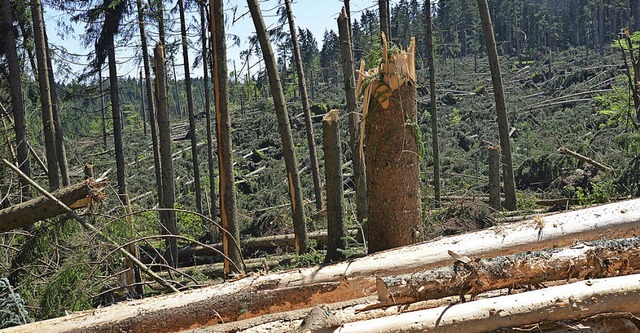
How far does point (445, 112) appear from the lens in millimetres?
31047

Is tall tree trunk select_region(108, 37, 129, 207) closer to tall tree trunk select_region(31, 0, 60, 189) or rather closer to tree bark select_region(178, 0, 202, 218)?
tree bark select_region(178, 0, 202, 218)

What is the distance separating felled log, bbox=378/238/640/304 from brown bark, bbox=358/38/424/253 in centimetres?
124

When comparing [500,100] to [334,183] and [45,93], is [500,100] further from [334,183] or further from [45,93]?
[45,93]

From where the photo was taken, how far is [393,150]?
4562mm

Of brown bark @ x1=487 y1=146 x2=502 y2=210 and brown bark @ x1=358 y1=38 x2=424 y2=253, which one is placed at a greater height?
brown bark @ x1=358 y1=38 x2=424 y2=253

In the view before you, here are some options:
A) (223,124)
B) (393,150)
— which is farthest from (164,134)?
(393,150)

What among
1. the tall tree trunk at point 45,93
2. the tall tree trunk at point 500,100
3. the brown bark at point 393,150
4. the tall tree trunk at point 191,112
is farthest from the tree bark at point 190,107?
the brown bark at point 393,150

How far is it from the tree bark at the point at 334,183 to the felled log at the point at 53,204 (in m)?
2.55

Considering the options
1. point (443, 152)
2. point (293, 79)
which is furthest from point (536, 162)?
point (293, 79)

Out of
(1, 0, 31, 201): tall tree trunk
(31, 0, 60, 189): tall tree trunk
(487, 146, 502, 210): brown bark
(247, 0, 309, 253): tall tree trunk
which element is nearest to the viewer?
(247, 0, 309, 253): tall tree trunk

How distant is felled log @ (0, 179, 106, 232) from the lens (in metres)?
5.11

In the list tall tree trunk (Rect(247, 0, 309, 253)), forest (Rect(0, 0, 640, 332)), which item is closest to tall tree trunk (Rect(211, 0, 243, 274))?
forest (Rect(0, 0, 640, 332))

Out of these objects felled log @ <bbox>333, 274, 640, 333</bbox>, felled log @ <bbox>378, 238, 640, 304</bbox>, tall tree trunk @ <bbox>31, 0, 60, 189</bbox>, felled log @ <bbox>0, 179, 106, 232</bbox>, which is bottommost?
felled log @ <bbox>333, 274, 640, 333</bbox>

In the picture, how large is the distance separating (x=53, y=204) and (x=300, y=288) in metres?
2.82
